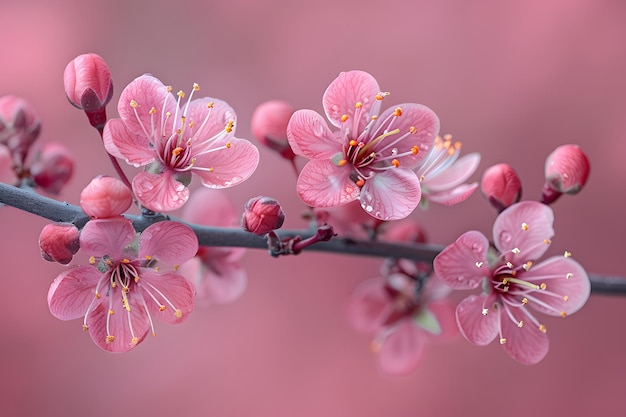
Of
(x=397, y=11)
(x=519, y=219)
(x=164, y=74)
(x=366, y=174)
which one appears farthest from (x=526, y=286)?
(x=164, y=74)

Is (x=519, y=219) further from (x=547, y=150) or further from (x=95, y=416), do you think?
(x=95, y=416)

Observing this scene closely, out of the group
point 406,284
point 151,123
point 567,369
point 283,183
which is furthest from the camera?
point 283,183

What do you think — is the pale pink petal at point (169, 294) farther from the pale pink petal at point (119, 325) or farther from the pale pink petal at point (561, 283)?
the pale pink petal at point (561, 283)

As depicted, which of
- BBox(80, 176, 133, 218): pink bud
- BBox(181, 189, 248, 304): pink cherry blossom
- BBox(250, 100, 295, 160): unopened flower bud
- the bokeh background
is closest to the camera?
BBox(80, 176, 133, 218): pink bud

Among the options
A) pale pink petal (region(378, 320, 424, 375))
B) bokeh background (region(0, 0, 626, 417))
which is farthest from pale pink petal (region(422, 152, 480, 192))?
bokeh background (region(0, 0, 626, 417))

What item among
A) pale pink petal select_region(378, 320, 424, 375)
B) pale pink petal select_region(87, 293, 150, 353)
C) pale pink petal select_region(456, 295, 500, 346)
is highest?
pale pink petal select_region(456, 295, 500, 346)

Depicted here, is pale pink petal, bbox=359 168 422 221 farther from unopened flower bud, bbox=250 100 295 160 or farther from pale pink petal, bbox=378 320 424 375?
pale pink petal, bbox=378 320 424 375

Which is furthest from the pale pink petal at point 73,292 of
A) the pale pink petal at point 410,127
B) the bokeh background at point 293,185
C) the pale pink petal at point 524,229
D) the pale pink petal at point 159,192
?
the bokeh background at point 293,185
